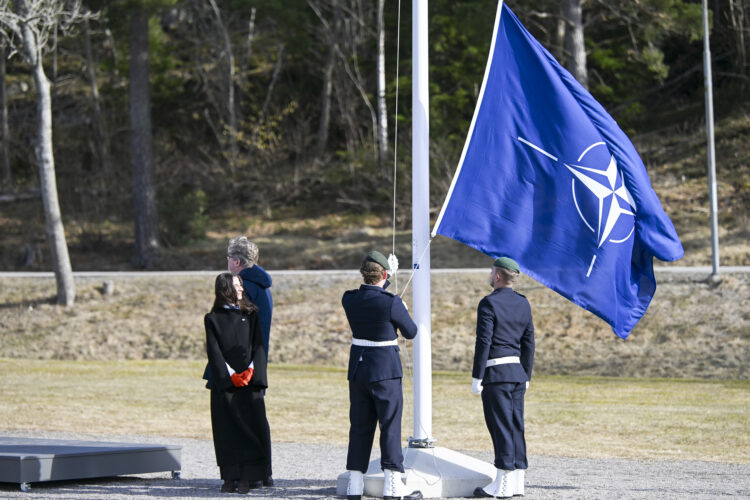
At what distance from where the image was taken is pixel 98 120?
43.5 meters

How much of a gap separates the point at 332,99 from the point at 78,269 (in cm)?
1463

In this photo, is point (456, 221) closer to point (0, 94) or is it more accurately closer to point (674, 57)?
point (674, 57)

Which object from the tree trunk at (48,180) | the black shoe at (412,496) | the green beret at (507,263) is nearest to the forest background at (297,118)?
the tree trunk at (48,180)

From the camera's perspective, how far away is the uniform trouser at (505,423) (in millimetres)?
7938

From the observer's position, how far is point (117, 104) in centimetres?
4491

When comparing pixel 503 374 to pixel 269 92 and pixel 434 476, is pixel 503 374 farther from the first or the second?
pixel 269 92

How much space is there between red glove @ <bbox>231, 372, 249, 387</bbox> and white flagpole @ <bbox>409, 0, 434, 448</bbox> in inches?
54.1

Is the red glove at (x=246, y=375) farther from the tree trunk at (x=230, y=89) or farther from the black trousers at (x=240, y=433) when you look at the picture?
the tree trunk at (x=230, y=89)


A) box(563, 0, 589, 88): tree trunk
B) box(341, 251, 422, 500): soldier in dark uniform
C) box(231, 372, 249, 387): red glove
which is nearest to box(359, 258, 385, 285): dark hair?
box(341, 251, 422, 500): soldier in dark uniform

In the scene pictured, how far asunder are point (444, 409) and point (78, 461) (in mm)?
7823

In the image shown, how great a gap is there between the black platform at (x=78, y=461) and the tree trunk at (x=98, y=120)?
1378 inches

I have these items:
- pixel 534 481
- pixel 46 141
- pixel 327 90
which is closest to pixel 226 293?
pixel 534 481

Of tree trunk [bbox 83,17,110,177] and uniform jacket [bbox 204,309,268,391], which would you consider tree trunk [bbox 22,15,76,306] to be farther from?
uniform jacket [bbox 204,309,268,391]


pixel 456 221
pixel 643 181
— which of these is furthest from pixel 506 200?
pixel 643 181
